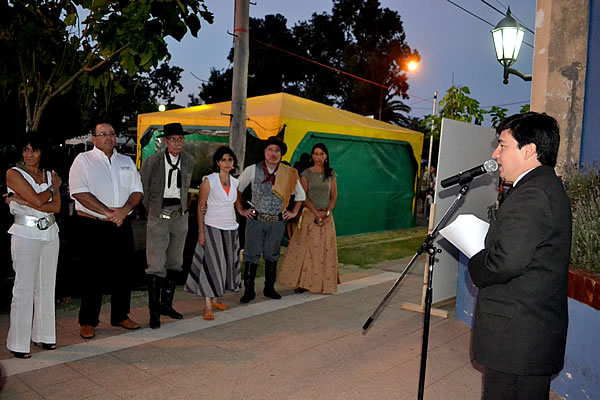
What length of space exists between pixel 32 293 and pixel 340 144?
7.89 metres

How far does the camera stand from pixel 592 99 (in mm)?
5648

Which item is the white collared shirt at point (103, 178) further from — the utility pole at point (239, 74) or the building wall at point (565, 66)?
the building wall at point (565, 66)

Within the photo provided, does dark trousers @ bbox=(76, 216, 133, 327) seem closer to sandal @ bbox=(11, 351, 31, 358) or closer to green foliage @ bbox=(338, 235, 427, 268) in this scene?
sandal @ bbox=(11, 351, 31, 358)

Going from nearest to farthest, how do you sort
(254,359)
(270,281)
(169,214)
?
(254,359)
(169,214)
(270,281)

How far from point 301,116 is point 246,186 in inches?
166

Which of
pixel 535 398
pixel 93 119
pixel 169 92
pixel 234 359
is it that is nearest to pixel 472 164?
pixel 234 359

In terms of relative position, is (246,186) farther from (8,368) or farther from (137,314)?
(8,368)

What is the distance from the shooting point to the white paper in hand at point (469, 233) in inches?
95.9

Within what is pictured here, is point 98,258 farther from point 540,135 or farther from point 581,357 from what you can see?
point 581,357

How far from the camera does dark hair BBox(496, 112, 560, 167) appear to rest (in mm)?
2188

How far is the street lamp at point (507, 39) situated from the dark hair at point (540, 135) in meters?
6.07

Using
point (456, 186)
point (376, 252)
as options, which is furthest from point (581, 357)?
→ point (376, 252)

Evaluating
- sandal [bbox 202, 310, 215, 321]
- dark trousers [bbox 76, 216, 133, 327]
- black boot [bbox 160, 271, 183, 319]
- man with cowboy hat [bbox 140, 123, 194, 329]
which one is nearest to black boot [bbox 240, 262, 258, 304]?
sandal [bbox 202, 310, 215, 321]

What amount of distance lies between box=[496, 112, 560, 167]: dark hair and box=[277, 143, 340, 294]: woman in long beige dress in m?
4.22
